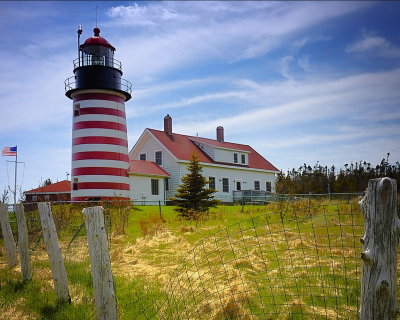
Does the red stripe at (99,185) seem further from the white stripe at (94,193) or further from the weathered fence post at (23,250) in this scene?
the weathered fence post at (23,250)

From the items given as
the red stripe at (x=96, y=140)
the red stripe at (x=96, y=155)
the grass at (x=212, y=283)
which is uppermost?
the red stripe at (x=96, y=140)

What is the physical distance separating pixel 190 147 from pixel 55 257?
89.5 feet

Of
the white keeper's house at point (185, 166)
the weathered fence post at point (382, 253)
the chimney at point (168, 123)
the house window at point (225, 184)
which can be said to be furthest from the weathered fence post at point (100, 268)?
the house window at point (225, 184)

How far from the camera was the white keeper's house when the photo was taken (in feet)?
92.7

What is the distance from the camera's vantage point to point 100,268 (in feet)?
13.8

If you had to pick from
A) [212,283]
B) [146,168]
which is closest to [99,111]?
[146,168]

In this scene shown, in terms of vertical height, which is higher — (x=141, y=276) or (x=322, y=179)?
(x=322, y=179)

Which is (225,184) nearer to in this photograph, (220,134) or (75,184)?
(220,134)

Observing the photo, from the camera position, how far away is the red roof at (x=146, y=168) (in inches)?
1070

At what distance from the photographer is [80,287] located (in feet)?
20.0

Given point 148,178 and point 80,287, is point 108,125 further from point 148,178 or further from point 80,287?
point 80,287

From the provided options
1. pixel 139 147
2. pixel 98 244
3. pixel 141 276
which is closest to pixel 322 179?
pixel 139 147

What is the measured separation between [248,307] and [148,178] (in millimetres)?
23799

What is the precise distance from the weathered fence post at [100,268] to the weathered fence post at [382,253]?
2.60 m
